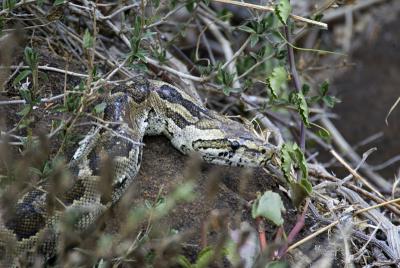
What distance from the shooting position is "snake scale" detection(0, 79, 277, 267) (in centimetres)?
384

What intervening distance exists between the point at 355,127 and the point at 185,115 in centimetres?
375

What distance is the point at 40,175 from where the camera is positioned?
384cm

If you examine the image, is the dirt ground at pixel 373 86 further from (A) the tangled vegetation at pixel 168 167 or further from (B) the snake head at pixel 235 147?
(B) the snake head at pixel 235 147

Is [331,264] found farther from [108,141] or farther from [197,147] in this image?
[108,141]

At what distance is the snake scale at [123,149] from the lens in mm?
3842

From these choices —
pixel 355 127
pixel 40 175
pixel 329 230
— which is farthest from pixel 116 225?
pixel 355 127

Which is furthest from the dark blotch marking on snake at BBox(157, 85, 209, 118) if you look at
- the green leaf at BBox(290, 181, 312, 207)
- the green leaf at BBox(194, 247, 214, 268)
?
the green leaf at BBox(194, 247, 214, 268)

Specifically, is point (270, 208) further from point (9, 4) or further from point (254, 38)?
point (9, 4)

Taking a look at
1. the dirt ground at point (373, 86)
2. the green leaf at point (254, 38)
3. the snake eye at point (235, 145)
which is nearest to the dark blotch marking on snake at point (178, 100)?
the snake eye at point (235, 145)

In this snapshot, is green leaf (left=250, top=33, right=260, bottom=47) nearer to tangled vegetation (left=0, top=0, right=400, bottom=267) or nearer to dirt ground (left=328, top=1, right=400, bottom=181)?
tangled vegetation (left=0, top=0, right=400, bottom=267)

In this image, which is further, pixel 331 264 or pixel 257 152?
pixel 257 152

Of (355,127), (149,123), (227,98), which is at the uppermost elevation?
(149,123)

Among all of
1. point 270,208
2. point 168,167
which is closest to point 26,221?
point 168,167

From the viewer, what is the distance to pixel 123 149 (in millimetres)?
4262
